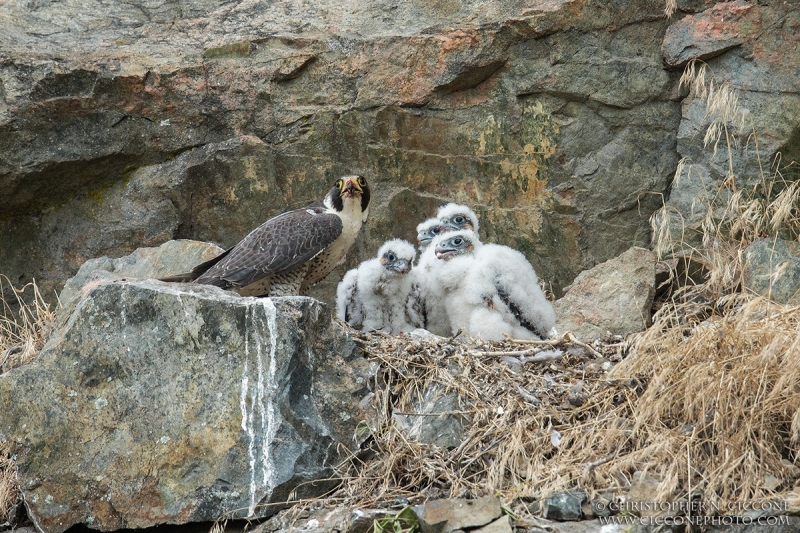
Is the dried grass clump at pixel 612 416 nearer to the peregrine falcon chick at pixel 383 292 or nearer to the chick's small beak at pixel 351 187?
the peregrine falcon chick at pixel 383 292

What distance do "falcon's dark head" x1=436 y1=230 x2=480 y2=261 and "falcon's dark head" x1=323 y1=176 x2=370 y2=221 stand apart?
2.13 ft

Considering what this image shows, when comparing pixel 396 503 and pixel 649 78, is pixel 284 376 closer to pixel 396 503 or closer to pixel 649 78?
pixel 396 503

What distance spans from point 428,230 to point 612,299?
117 centimetres

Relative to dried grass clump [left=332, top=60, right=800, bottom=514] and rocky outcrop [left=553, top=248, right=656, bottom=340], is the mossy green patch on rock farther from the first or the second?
rocky outcrop [left=553, top=248, right=656, bottom=340]

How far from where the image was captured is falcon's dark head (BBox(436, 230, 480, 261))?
594 centimetres

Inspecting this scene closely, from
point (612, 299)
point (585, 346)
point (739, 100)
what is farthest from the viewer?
point (739, 100)

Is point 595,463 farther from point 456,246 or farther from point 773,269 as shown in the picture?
point 773,269

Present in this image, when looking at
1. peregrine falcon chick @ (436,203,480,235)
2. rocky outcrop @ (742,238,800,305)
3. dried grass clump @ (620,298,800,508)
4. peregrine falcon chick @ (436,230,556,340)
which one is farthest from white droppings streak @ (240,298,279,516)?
rocky outcrop @ (742,238,800,305)

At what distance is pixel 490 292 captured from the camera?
570 centimetres

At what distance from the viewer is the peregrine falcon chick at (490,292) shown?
5.70 m

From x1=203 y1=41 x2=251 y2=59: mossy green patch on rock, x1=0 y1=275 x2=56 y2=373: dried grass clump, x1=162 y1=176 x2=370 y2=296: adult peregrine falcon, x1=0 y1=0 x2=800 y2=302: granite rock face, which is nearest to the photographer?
x1=0 y1=275 x2=56 y2=373: dried grass clump

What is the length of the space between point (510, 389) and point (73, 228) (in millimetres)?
3280

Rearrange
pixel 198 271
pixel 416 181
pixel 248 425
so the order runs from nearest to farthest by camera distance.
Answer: pixel 248 425
pixel 198 271
pixel 416 181

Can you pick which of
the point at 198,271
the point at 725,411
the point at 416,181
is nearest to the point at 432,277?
the point at 416,181
